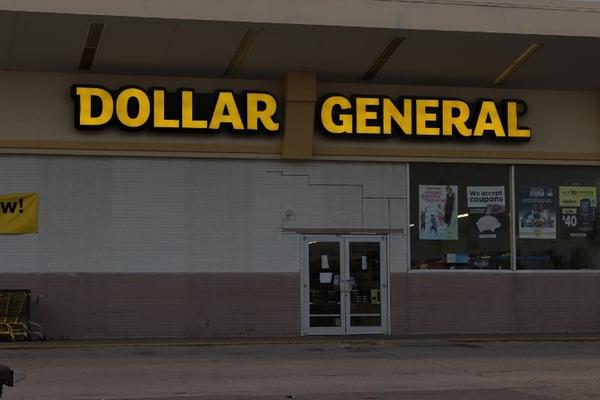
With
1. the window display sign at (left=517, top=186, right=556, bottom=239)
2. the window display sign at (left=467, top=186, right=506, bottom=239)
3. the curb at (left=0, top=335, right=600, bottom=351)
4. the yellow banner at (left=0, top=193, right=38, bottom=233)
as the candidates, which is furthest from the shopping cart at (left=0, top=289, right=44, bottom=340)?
the window display sign at (left=517, top=186, right=556, bottom=239)

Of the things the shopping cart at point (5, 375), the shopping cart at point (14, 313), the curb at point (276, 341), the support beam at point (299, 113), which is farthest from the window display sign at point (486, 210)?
the shopping cart at point (5, 375)

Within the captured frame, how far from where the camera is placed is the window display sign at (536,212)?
19.5m

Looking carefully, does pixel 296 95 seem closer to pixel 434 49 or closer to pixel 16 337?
pixel 434 49

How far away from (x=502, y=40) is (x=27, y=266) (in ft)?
35.1

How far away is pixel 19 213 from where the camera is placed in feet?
56.4

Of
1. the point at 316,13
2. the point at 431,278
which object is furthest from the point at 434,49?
the point at 431,278

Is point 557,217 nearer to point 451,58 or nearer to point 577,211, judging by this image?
point 577,211

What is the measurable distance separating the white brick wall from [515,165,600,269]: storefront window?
9.66 ft

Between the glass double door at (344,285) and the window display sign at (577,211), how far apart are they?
14.5 ft

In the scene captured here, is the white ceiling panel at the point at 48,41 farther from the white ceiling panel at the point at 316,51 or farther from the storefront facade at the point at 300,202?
the white ceiling panel at the point at 316,51

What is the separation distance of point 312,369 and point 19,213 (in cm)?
760

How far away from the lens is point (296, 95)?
17.9m

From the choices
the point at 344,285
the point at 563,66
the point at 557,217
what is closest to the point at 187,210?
the point at 344,285

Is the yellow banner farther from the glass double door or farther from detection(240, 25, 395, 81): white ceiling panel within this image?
the glass double door
